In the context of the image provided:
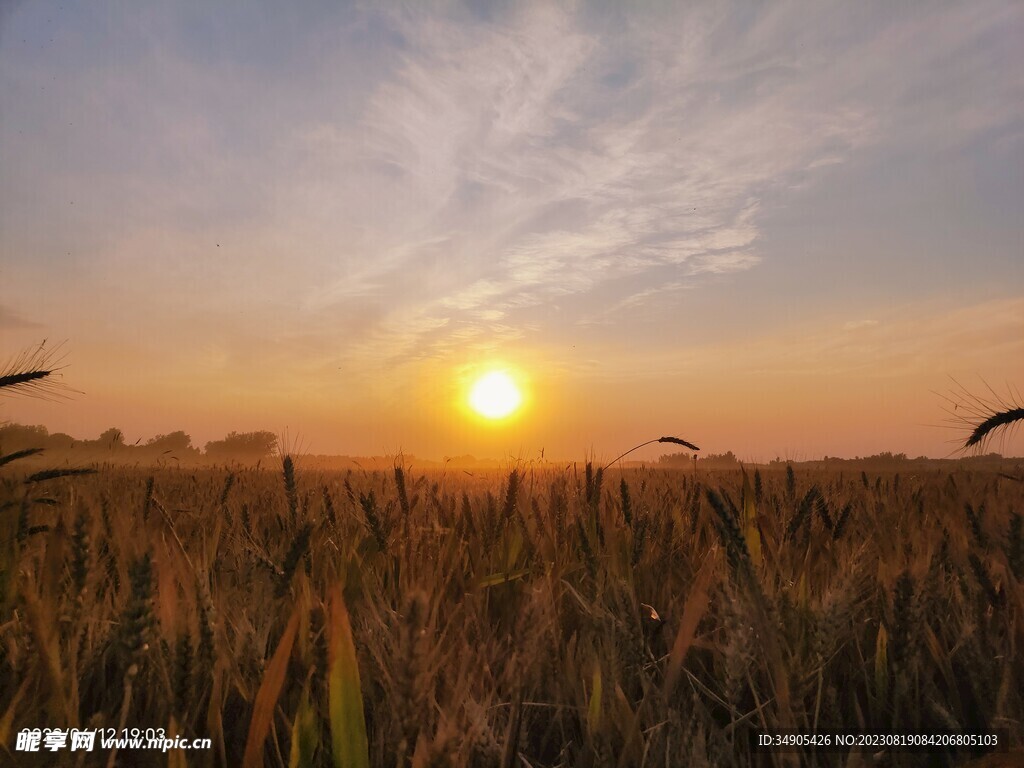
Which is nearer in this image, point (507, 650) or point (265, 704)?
point (265, 704)

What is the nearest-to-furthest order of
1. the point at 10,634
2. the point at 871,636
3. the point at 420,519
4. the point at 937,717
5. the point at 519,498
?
the point at 937,717
the point at 10,634
the point at 871,636
the point at 420,519
the point at 519,498

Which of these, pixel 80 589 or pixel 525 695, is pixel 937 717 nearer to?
pixel 525 695

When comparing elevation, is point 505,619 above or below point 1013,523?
below

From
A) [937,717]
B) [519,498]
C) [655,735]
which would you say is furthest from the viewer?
[519,498]

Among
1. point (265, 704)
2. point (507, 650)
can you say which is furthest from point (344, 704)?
point (507, 650)

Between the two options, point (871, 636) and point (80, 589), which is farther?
point (871, 636)

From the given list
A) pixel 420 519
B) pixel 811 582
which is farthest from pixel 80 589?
pixel 811 582

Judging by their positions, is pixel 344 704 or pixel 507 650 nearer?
pixel 344 704

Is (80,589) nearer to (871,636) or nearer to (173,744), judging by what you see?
(173,744)

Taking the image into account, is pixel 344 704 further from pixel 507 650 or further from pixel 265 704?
pixel 507 650

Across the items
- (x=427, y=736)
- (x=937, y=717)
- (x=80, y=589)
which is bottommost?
(x=937, y=717)

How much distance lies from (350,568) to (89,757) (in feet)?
3.15

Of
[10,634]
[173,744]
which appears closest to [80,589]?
[10,634]

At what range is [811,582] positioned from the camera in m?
1.87
